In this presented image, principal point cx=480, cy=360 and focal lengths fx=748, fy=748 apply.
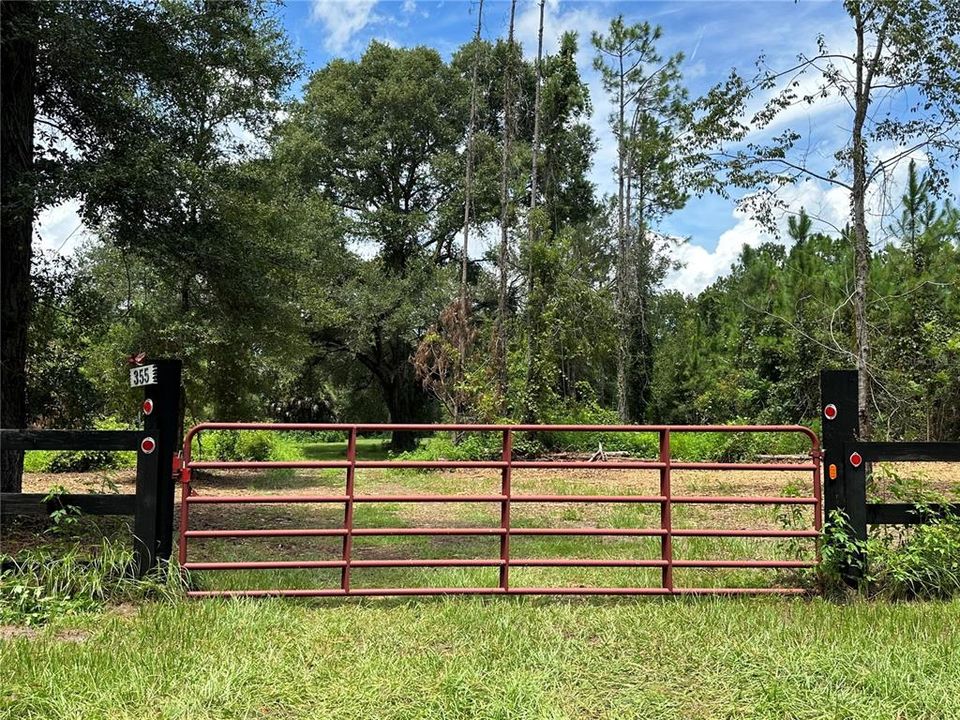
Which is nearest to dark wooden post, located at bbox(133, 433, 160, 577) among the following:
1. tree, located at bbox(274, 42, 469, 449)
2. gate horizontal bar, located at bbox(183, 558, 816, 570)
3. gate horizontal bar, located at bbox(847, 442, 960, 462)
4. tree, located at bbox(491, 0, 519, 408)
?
gate horizontal bar, located at bbox(183, 558, 816, 570)

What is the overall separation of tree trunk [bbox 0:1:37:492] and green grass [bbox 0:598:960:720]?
4.65m

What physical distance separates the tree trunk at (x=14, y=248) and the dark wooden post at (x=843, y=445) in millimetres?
8092

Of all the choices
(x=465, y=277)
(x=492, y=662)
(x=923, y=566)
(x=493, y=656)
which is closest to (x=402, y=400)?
(x=465, y=277)

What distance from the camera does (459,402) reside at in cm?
2319

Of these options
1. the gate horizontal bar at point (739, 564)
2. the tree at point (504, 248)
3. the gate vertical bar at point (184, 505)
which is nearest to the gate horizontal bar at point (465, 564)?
the gate horizontal bar at point (739, 564)

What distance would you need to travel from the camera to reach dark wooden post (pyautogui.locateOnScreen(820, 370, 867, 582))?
5590 mm

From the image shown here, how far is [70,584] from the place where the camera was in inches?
210

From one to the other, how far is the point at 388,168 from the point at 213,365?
15.8 metres

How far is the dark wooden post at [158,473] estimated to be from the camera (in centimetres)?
540

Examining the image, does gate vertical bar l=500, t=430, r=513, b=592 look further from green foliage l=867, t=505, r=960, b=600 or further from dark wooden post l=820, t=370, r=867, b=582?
green foliage l=867, t=505, r=960, b=600

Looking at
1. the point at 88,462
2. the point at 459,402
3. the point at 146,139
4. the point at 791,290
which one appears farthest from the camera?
the point at 791,290

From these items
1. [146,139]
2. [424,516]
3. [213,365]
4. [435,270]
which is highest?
[435,270]

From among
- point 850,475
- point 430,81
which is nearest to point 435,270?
point 430,81

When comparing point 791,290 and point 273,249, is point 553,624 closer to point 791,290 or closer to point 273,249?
point 273,249
